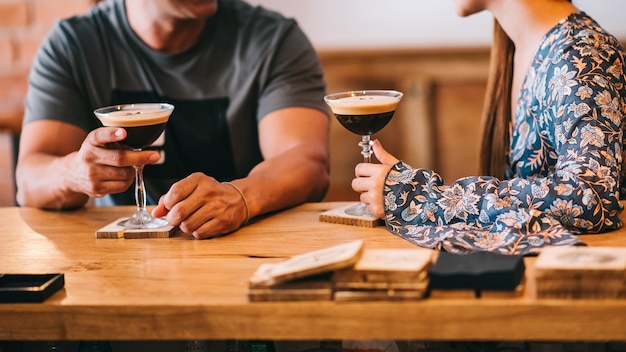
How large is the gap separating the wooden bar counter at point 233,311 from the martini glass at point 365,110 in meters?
0.30

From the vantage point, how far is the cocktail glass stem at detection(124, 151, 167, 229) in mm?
1848

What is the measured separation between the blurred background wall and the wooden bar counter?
2.68 meters

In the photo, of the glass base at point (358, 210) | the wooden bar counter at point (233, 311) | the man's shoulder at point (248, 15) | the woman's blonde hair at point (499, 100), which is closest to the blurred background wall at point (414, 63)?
the man's shoulder at point (248, 15)

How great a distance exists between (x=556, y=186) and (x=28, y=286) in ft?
3.25

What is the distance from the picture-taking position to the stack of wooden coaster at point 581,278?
1254mm

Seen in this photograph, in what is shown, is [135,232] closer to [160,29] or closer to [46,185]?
[46,185]

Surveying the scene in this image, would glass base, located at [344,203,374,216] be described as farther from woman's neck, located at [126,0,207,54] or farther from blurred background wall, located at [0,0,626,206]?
blurred background wall, located at [0,0,626,206]

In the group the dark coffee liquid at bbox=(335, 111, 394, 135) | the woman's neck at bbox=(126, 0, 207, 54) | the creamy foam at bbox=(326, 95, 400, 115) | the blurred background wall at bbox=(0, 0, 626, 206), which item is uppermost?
the woman's neck at bbox=(126, 0, 207, 54)

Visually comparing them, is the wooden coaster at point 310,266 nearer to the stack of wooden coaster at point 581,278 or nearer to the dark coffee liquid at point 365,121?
the stack of wooden coaster at point 581,278

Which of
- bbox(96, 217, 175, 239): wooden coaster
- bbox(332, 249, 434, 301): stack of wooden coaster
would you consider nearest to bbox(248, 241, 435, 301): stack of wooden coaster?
bbox(332, 249, 434, 301): stack of wooden coaster

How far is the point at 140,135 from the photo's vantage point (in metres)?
1.76

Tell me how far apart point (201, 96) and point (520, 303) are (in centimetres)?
150

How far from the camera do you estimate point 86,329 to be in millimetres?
1358

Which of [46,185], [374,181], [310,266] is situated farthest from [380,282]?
[46,185]
